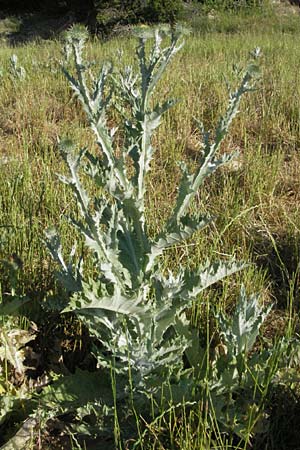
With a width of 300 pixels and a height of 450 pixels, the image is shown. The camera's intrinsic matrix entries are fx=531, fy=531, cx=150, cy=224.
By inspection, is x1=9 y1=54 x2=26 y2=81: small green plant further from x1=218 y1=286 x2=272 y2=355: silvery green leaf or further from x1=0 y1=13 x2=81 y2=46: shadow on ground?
x1=0 y1=13 x2=81 y2=46: shadow on ground

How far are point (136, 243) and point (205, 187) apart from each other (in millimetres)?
1497

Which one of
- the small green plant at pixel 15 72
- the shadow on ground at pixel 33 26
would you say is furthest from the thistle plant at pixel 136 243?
the shadow on ground at pixel 33 26

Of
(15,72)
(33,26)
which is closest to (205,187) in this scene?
(15,72)

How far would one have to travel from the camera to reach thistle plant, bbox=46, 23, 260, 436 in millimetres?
1366

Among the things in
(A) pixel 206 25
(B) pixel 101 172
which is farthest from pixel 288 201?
(A) pixel 206 25

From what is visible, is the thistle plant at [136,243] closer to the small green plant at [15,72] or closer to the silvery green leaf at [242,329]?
the silvery green leaf at [242,329]

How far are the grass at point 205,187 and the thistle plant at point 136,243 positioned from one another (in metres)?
0.19

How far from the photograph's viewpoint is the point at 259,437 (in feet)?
5.10

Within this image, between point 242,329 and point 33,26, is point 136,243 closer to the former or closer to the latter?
point 242,329

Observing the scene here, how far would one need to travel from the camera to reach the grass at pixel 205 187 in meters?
1.96

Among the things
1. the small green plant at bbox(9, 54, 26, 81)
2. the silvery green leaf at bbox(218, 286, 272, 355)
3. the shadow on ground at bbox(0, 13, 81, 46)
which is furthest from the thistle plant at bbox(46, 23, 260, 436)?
the shadow on ground at bbox(0, 13, 81, 46)

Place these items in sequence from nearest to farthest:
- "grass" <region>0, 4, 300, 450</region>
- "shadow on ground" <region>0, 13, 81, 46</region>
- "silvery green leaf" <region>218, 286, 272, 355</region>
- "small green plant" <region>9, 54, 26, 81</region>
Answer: "silvery green leaf" <region>218, 286, 272, 355</region> → "grass" <region>0, 4, 300, 450</region> → "small green plant" <region>9, 54, 26, 81</region> → "shadow on ground" <region>0, 13, 81, 46</region>

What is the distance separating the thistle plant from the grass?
0.64 feet

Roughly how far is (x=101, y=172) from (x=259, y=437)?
35.3 inches
